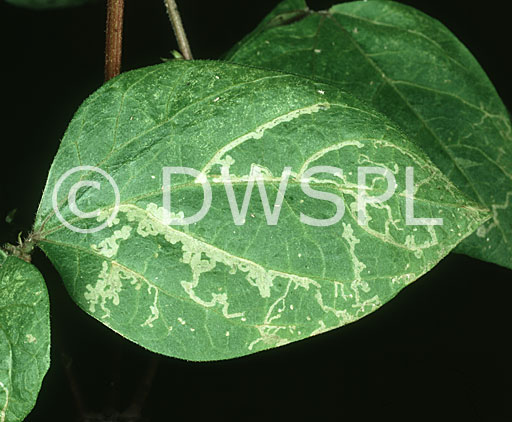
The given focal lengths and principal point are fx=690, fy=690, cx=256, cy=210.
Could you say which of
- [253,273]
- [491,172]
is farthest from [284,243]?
[491,172]

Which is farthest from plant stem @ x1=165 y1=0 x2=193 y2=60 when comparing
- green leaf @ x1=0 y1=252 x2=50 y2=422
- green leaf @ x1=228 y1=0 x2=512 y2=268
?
green leaf @ x1=0 y1=252 x2=50 y2=422

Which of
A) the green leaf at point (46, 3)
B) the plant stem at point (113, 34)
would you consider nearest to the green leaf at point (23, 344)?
the plant stem at point (113, 34)

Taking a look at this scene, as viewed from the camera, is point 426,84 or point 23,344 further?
point 426,84

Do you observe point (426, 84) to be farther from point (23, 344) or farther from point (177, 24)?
point (23, 344)

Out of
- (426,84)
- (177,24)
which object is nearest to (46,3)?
(177,24)

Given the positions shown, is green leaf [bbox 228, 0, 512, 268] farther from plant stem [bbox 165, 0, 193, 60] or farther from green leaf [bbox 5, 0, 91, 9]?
green leaf [bbox 5, 0, 91, 9]

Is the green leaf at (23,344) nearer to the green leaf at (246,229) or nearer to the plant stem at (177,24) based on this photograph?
the green leaf at (246,229)
